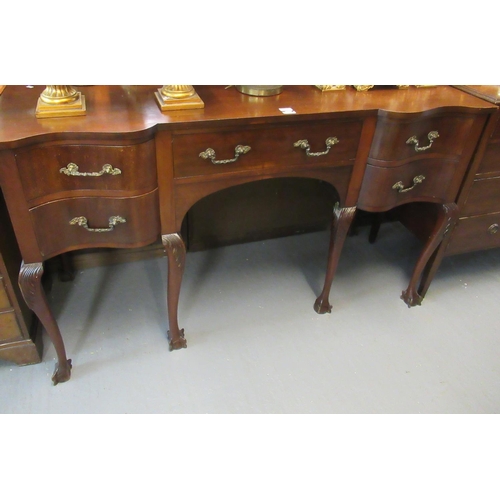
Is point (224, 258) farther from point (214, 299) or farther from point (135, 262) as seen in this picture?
point (135, 262)

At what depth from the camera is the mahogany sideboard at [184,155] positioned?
1.04m

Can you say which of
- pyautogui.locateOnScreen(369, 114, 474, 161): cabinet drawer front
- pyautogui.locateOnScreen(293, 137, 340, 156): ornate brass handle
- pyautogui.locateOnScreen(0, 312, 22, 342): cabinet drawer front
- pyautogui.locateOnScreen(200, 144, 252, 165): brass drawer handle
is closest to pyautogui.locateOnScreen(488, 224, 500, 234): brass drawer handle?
pyautogui.locateOnScreen(369, 114, 474, 161): cabinet drawer front

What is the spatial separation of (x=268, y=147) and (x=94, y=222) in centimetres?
51

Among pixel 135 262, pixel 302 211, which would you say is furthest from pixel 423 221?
pixel 135 262

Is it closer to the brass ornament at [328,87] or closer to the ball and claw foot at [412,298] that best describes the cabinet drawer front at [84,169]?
the brass ornament at [328,87]

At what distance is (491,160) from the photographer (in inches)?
58.3

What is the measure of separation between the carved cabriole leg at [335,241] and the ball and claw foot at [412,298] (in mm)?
336

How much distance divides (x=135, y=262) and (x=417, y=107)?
1.24 m

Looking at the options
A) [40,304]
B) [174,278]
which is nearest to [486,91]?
[174,278]

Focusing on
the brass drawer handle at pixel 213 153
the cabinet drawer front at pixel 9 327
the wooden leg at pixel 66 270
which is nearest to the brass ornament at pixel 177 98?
the brass drawer handle at pixel 213 153

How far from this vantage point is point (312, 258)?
6.52 ft

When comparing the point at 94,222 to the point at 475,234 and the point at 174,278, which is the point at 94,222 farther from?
the point at 475,234

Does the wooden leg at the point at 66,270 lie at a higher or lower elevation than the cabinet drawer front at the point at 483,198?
lower

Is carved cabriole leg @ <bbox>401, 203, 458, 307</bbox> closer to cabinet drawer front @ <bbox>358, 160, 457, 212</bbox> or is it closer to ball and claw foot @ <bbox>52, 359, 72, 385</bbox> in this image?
cabinet drawer front @ <bbox>358, 160, 457, 212</bbox>
